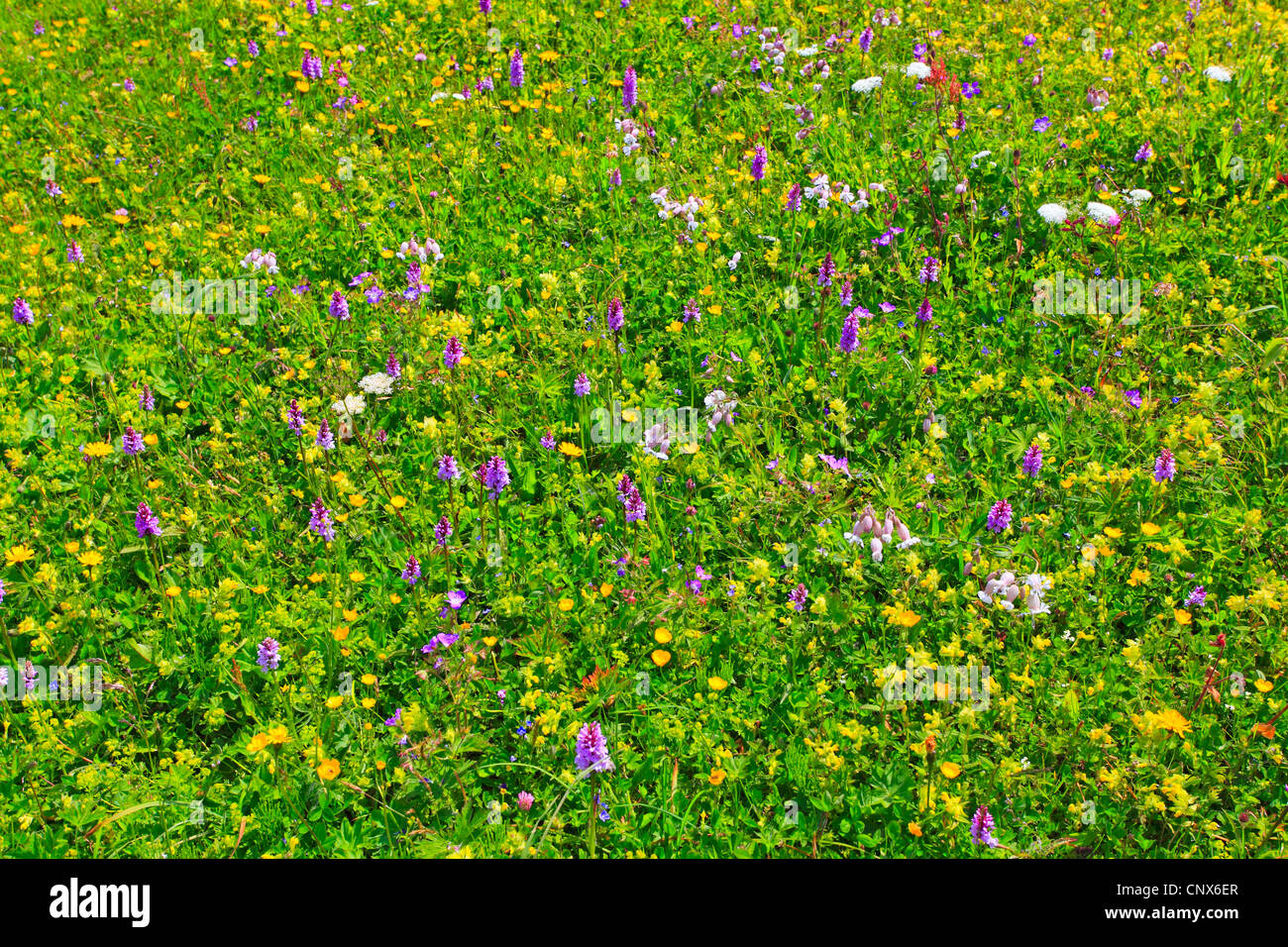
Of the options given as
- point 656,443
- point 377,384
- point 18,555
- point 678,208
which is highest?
point 678,208

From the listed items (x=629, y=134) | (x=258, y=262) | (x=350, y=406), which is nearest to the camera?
(x=350, y=406)

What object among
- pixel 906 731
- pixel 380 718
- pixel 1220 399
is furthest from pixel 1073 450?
pixel 380 718

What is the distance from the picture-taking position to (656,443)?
475 centimetres

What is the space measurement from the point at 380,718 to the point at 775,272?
3327 mm

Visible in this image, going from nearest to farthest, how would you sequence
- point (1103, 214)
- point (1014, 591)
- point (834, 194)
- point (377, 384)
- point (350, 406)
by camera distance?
1. point (1014, 591)
2. point (350, 406)
3. point (377, 384)
4. point (1103, 214)
5. point (834, 194)

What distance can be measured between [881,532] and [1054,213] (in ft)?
8.33

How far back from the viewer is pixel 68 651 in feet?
13.3

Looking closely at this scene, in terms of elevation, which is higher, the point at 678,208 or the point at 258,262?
the point at 678,208

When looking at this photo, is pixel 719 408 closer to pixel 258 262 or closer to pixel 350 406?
pixel 350 406

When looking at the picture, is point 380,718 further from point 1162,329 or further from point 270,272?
point 1162,329

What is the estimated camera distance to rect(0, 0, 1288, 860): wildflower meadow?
3572 millimetres

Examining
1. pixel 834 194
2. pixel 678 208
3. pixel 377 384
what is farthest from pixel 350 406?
pixel 834 194

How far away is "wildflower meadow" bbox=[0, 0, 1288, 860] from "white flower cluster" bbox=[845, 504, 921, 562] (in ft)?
0.05
